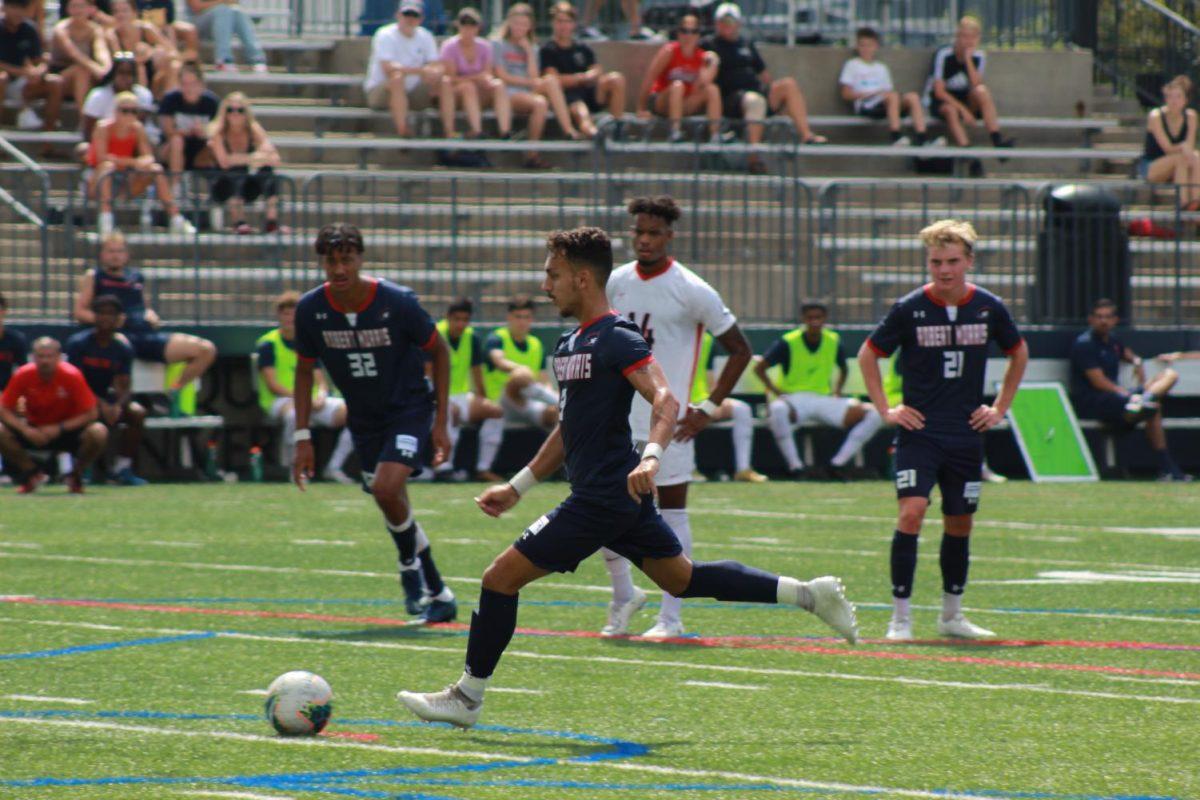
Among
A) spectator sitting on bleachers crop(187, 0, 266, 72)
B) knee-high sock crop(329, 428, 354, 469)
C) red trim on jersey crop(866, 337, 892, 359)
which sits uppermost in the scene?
spectator sitting on bleachers crop(187, 0, 266, 72)

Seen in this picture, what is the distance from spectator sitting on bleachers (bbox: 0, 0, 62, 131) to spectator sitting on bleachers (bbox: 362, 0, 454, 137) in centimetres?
389

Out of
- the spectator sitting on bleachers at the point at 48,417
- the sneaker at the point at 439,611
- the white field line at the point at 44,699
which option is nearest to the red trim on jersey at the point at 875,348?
the sneaker at the point at 439,611

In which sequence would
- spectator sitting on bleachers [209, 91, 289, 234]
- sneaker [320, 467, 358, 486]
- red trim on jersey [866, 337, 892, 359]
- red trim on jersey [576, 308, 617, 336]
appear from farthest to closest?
spectator sitting on bleachers [209, 91, 289, 234]
sneaker [320, 467, 358, 486]
red trim on jersey [866, 337, 892, 359]
red trim on jersey [576, 308, 617, 336]

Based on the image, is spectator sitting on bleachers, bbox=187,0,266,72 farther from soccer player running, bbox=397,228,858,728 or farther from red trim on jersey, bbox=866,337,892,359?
soccer player running, bbox=397,228,858,728

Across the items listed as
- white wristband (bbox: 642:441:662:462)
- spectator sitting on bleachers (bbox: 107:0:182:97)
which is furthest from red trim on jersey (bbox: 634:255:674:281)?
spectator sitting on bleachers (bbox: 107:0:182:97)

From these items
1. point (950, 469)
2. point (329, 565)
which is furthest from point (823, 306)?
point (950, 469)

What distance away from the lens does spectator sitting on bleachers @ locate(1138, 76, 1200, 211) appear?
25.4 m

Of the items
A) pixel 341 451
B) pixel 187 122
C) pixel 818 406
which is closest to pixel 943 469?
pixel 341 451

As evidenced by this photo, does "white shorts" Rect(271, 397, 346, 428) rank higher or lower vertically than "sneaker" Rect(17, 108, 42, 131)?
lower

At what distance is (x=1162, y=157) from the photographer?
25641mm

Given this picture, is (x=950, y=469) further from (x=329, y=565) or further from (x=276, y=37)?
(x=276, y=37)

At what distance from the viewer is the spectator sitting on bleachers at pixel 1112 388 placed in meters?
21.8

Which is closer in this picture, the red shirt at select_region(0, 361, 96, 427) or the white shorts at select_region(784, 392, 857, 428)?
the red shirt at select_region(0, 361, 96, 427)

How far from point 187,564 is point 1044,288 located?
1249 centimetres
